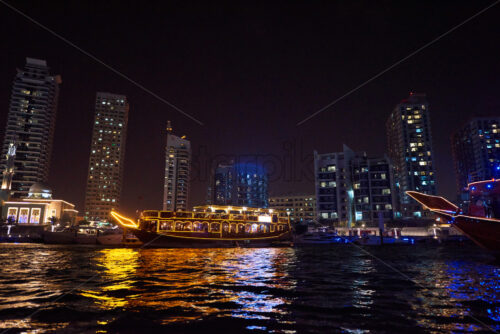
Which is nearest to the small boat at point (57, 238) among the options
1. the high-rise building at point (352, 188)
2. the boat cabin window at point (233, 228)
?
the boat cabin window at point (233, 228)

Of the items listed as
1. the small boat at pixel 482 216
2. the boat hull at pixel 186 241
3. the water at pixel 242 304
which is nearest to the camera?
the water at pixel 242 304

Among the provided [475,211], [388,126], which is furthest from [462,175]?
[475,211]

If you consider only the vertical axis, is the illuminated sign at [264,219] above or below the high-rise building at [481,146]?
below

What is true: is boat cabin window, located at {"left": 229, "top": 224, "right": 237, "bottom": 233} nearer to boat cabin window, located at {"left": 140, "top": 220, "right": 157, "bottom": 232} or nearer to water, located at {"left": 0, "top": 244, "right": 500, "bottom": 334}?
boat cabin window, located at {"left": 140, "top": 220, "right": 157, "bottom": 232}

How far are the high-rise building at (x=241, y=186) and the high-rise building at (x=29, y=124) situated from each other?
8685 cm

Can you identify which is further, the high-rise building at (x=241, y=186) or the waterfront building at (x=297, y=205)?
the waterfront building at (x=297, y=205)

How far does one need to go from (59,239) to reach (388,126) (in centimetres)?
16702

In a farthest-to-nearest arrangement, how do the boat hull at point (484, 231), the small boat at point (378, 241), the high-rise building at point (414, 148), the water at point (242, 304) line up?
1. the high-rise building at point (414, 148)
2. the small boat at point (378, 241)
3. the boat hull at point (484, 231)
4. the water at point (242, 304)

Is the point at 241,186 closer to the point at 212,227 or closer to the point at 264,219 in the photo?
the point at 264,219

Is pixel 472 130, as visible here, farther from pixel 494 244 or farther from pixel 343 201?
pixel 494 244

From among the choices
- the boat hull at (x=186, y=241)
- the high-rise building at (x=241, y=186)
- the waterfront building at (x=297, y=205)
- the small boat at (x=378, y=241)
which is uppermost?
the high-rise building at (x=241, y=186)

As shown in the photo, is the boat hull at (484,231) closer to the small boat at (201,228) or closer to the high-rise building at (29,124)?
the small boat at (201,228)

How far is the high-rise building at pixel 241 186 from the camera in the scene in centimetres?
16450

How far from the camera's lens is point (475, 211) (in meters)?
25.5
